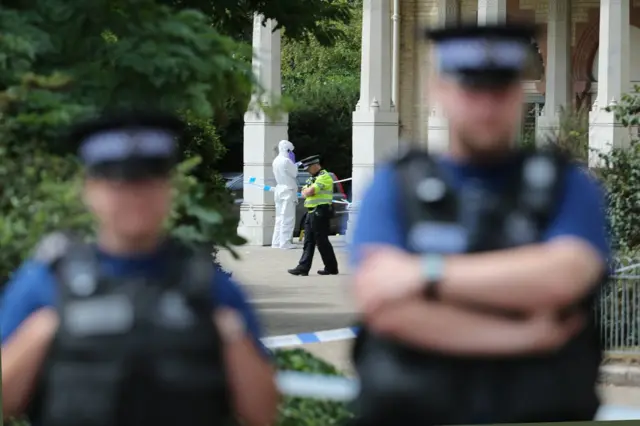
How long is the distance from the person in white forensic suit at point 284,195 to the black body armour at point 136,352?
0.92m

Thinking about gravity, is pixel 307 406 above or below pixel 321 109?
below

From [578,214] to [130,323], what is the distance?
0.88 m

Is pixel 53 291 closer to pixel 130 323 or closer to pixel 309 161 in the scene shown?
pixel 130 323

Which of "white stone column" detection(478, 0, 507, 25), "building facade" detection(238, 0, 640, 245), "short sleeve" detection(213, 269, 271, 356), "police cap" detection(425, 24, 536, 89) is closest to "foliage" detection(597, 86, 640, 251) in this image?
"building facade" detection(238, 0, 640, 245)

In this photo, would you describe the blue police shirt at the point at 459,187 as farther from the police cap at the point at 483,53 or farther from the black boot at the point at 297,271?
the black boot at the point at 297,271

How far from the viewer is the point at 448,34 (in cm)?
292

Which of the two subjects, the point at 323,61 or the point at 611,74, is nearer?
the point at 323,61

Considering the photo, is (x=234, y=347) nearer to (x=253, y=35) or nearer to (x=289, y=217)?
(x=289, y=217)

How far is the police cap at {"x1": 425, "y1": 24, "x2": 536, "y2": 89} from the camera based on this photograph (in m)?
2.86

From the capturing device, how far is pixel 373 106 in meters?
3.79

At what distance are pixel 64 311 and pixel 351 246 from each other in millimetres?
558

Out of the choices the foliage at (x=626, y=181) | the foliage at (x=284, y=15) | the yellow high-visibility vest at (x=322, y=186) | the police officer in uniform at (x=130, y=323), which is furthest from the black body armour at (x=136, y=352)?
the foliage at (x=626, y=181)

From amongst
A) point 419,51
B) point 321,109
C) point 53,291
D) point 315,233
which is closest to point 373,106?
point 321,109

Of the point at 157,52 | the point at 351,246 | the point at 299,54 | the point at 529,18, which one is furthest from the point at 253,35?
the point at 351,246
